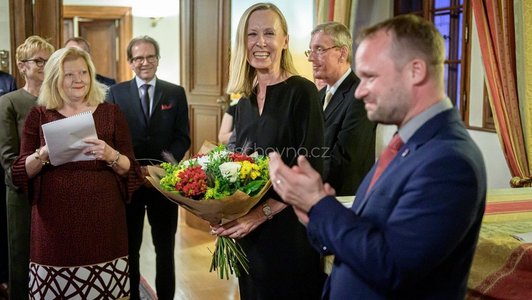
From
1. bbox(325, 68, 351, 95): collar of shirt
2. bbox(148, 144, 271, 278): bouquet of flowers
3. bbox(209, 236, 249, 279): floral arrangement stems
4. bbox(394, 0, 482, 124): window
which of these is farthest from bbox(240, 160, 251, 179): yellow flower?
bbox(394, 0, 482, 124): window

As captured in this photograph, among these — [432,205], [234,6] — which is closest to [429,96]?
[432,205]

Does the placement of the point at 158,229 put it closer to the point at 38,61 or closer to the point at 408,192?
the point at 38,61

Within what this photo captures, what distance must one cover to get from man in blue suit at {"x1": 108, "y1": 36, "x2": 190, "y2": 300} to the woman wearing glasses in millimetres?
439

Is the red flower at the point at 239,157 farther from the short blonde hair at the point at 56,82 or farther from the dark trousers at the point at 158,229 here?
the dark trousers at the point at 158,229

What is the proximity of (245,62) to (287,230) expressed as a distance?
0.64 metres

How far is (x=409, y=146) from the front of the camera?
4.08 ft

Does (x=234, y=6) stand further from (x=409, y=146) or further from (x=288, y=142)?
(x=409, y=146)

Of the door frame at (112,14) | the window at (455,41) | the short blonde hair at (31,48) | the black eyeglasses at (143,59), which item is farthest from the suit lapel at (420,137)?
the door frame at (112,14)

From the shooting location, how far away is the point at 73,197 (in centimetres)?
266

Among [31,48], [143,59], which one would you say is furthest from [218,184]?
[31,48]

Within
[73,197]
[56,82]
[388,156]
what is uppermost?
[56,82]

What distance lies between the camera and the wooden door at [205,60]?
5500 millimetres

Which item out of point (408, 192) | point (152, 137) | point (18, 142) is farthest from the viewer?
point (152, 137)

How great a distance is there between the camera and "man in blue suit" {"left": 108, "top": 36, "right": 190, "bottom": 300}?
3422 millimetres
